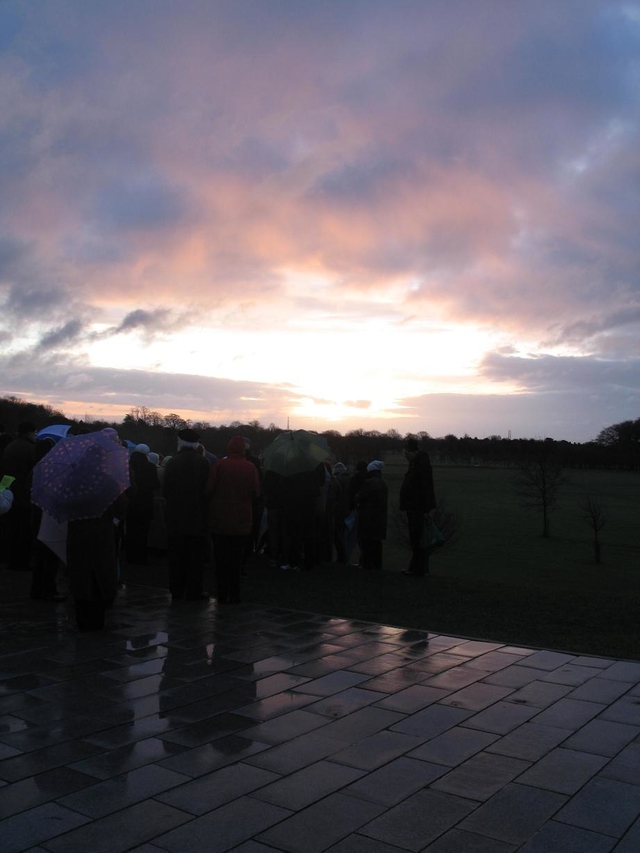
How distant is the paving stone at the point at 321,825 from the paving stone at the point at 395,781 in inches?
3.3

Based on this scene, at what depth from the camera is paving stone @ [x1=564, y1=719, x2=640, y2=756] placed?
14.7 ft

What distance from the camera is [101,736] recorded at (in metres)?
4.62

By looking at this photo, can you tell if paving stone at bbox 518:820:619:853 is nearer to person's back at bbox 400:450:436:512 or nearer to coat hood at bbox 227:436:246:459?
coat hood at bbox 227:436:246:459

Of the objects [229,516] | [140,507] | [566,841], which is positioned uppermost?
[229,516]

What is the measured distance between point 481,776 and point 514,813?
1.37ft

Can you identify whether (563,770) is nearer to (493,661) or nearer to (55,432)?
(493,661)

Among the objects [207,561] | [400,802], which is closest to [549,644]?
[400,802]

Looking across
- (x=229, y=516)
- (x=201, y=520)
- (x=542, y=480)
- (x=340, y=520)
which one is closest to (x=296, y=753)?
(x=229, y=516)

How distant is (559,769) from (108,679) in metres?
3.29

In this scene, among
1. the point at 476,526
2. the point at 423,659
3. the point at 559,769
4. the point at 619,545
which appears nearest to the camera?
the point at 559,769

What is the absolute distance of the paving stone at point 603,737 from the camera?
4.49 m

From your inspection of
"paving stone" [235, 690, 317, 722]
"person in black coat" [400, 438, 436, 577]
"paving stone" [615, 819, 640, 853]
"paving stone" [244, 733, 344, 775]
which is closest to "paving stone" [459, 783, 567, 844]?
"paving stone" [615, 819, 640, 853]

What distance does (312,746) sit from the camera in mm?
4473

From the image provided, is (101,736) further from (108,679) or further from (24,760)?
(108,679)
